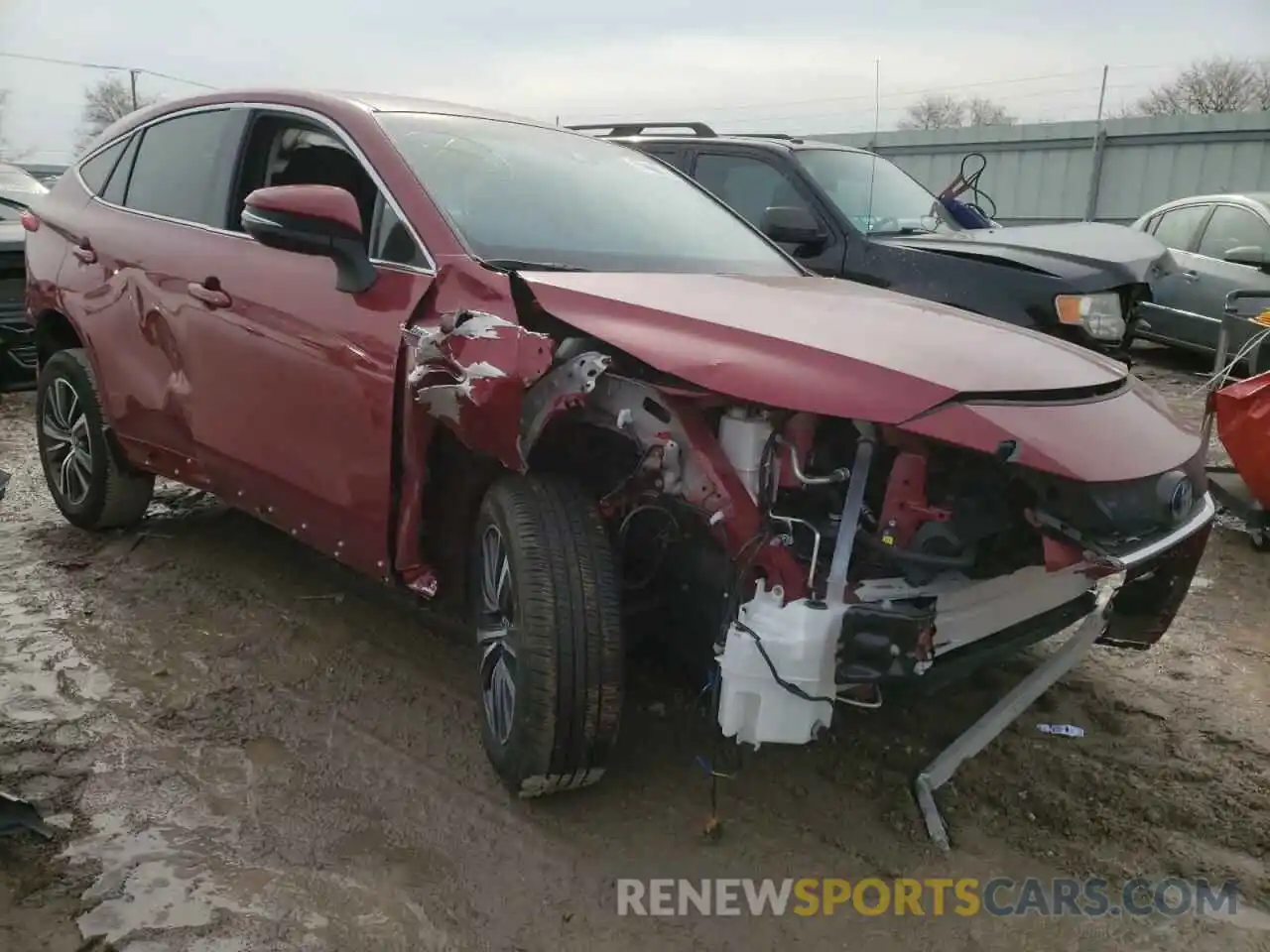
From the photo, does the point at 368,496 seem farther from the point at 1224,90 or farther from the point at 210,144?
the point at 1224,90

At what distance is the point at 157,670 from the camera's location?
3.54 metres

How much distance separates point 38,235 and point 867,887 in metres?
4.34

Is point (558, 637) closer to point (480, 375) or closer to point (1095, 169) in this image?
point (480, 375)

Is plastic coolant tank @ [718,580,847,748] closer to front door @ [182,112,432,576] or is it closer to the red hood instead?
the red hood

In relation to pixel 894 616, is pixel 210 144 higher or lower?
higher

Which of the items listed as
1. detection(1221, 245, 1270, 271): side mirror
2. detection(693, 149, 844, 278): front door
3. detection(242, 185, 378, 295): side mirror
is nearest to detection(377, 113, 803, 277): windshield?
detection(242, 185, 378, 295): side mirror

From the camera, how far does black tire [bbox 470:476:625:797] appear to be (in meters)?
2.56

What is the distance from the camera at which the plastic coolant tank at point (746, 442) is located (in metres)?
2.42

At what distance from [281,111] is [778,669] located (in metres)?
2.59


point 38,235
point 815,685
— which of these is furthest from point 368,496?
point 38,235

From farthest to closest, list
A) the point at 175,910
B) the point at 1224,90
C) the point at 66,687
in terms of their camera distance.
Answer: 1. the point at 1224,90
2. the point at 66,687
3. the point at 175,910

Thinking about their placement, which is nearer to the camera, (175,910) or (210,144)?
(175,910)

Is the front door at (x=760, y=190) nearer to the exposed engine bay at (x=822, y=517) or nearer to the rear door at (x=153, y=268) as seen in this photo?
the rear door at (x=153, y=268)

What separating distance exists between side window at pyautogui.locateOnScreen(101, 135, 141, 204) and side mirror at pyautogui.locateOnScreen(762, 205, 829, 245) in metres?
3.03
